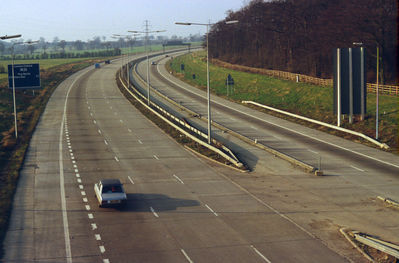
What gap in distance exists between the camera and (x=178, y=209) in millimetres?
32031

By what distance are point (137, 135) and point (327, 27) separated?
1595 inches

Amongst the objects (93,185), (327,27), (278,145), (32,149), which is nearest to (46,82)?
(327,27)

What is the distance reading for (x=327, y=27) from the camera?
279 feet

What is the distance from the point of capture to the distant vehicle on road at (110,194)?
104 feet

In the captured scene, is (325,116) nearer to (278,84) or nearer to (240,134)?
(240,134)

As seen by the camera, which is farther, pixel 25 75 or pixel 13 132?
pixel 25 75

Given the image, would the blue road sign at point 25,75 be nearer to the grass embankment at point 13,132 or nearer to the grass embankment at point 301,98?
the grass embankment at point 13,132

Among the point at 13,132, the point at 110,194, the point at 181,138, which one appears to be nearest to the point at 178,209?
the point at 110,194

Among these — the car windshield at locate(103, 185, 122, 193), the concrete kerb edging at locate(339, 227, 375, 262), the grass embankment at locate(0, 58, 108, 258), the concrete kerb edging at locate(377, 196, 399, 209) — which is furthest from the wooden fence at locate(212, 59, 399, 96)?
the car windshield at locate(103, 185, 122, 193)

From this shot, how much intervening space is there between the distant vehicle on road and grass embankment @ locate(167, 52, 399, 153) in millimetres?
27760

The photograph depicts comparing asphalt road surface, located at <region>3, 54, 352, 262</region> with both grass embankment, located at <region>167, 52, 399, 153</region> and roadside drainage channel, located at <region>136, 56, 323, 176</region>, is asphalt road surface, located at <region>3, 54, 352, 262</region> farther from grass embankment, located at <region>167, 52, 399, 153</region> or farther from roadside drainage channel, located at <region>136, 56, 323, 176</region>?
grass embankment, located at <region>167, 52, 399, 153</region>

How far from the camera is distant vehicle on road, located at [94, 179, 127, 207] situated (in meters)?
31.6

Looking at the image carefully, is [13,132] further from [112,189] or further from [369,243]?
[369,243]

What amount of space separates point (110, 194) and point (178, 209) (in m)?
4.04
